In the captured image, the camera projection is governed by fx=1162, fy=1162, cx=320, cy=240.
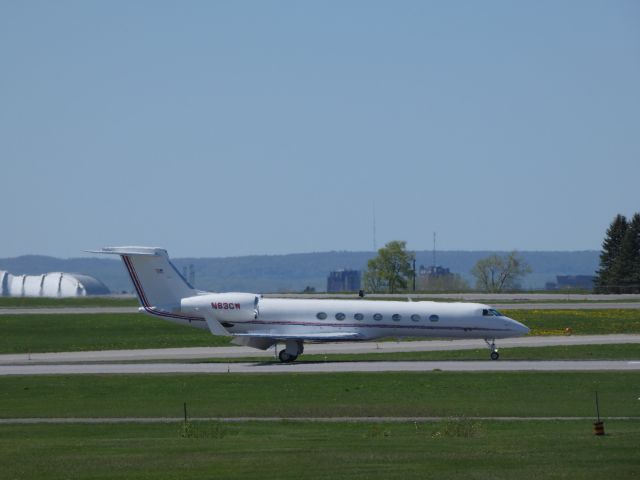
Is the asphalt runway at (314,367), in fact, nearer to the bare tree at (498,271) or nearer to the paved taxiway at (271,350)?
the paved taxiway at (271,350)

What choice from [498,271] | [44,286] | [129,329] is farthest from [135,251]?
[44,286]

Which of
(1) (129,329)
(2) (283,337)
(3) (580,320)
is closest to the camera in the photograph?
(2) (283,337)

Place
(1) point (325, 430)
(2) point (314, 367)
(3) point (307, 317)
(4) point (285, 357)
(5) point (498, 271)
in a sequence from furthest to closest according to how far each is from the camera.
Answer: (5) point (498, 271)
(3) point (307, 317)
(4) point (285, 357)
(2) point (314, 367)
(1) point (325, 430)

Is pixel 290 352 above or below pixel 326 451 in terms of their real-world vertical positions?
above

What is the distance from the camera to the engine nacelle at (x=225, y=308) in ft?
154

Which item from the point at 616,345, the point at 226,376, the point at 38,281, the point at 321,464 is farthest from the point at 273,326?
the point at 38,281

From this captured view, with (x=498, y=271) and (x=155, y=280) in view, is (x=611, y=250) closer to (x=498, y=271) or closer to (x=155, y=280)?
(x=498, y=271)

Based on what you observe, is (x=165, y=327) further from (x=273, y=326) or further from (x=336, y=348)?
(x=273, y=326)

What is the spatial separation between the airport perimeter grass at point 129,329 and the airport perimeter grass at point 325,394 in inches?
647

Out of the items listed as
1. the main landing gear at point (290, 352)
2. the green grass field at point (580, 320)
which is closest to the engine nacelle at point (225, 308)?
the main landing gear at point (290, 352)

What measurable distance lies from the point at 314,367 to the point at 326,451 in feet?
72.1

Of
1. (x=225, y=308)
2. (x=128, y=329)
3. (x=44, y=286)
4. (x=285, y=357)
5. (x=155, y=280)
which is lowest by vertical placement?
(x=285, y=357)

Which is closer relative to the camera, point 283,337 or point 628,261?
point 283,337

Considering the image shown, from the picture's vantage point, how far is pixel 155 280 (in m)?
47.6
